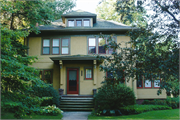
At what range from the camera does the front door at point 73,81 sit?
15.6 m

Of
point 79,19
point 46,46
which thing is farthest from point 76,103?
point 79,19

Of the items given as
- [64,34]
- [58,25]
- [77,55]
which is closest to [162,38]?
[77,55]

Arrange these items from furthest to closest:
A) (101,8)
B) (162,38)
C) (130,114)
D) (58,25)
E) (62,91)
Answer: (101,8), (58,25), (62,91), (130,114), (162,38)

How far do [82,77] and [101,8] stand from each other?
62.3ft

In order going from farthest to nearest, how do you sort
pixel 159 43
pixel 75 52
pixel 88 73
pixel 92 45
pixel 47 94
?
pixel 92 45
pixel 75 52
pixel 88 73
pixel 47 94
pixel 159 43

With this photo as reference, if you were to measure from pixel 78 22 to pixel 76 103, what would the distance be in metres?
8.05

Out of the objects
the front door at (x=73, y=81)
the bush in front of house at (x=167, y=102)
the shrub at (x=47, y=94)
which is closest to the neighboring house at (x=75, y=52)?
the front door at (x=73, y=81)

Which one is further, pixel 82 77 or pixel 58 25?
pixel 58 25

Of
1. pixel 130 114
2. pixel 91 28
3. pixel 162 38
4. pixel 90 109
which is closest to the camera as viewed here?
pixel 162 38

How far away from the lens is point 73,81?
15773 millimetres

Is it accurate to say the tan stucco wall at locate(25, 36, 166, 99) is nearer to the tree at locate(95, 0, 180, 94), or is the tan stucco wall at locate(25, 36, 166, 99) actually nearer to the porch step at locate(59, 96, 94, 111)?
the porch step at locate(59, 96, 94, 111)

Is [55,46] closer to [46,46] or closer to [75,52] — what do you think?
[46,46]

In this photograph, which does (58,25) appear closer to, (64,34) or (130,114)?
(64,34)

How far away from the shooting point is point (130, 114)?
11.2m
